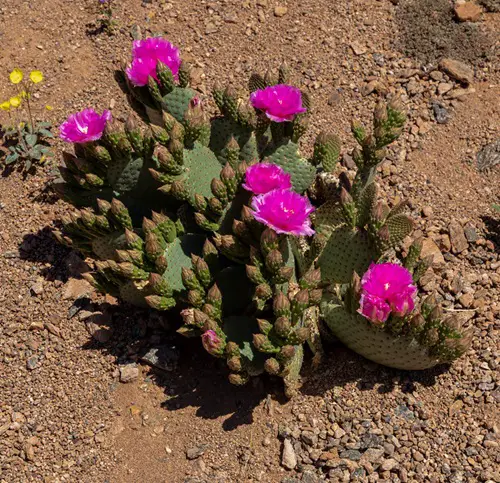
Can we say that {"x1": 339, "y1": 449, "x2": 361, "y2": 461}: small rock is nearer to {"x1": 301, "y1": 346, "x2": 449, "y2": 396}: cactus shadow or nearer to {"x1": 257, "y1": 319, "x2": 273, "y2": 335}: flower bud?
{"x1": 301, "y1": 346, "x2": 449, "y2": 396}: cactus shadow

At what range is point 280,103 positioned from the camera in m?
3.29

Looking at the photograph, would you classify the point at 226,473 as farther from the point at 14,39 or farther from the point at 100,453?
the point at 14,39

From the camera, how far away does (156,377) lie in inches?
139

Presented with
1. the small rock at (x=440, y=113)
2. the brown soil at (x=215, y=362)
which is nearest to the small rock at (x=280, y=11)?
the brown soil at (x=215, y=362)

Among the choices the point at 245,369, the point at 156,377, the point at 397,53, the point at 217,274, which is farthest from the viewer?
the point at 397,53

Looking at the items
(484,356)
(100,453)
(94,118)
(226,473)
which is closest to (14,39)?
(94,118)

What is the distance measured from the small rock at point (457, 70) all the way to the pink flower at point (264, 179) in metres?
1.97

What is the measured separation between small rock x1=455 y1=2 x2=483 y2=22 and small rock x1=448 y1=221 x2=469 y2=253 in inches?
66.6

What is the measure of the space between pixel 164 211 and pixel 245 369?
88cm

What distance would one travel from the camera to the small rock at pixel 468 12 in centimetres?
480

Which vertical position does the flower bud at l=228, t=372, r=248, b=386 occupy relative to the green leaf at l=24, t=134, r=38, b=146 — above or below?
above

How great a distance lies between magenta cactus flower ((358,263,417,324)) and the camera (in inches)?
114

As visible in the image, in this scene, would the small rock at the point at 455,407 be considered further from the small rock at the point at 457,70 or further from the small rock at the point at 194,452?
the small rock at the point at 457,70

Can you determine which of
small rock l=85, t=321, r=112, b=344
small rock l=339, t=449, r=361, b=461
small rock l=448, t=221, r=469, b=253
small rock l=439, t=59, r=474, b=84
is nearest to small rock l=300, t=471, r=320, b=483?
small rock l=339, t=449, r=361, b=461
